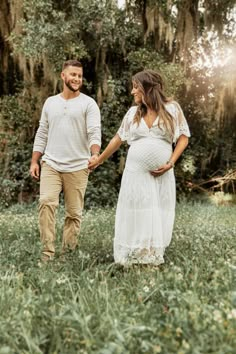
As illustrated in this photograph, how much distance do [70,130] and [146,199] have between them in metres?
0.99

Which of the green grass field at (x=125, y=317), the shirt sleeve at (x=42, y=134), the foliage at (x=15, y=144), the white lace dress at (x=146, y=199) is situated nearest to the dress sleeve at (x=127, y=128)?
the white lace dress at (x=146, y=199)

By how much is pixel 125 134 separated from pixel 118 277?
1222mm

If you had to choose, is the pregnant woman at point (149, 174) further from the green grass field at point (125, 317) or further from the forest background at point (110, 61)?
the forest background at point (110, 61)

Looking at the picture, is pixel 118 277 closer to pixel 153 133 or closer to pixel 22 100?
pixel 153 133

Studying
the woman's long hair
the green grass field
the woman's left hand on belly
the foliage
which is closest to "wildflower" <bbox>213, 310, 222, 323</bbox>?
the green grass field

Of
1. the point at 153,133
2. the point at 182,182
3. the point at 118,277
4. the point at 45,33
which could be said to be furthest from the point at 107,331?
the point at 182,182

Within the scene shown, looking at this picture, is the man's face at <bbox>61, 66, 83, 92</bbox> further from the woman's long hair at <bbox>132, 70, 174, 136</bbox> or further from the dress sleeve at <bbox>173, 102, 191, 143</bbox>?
the dress sleeve at <bbox>173, 102, 191, 143</bbox>

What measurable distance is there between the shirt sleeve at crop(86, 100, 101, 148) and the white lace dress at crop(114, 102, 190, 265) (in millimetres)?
409

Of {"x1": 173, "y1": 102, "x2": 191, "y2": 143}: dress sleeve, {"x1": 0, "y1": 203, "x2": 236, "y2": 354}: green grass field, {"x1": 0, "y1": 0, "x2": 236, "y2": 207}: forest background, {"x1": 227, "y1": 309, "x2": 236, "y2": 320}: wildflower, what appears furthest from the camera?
{"x1": 0, "y1": 0, "x2": 236, "y2": 207}: forest background

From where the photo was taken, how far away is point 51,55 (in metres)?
10.9

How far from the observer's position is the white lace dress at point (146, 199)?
4.63 m

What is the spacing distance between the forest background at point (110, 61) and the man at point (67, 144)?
224 inches

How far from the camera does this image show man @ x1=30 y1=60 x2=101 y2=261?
16.8 feet

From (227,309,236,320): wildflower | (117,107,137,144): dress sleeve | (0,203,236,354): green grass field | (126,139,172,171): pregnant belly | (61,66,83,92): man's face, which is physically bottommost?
(0,203,236,354): green grass field
